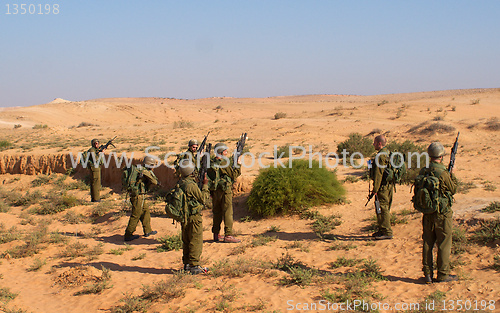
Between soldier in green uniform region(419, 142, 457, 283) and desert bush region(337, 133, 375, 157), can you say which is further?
desert bush region(337, 133, 375, 157)

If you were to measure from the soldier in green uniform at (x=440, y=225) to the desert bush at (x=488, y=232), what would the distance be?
4.66 feet

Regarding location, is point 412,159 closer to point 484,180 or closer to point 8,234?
point 484,180

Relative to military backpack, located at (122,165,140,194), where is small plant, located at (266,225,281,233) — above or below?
below

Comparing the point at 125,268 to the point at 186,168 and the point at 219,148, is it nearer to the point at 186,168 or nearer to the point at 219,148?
the point at 186,168

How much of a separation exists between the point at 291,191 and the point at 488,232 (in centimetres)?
401

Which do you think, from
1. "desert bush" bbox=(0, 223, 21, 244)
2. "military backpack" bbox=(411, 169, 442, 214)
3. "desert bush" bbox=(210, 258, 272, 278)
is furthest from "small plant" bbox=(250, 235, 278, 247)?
"desert bush" bbox=(0, 223, 21, 244)

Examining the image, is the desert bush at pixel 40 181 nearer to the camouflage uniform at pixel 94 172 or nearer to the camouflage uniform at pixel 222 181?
the camouflage uniform at pixel 94 172

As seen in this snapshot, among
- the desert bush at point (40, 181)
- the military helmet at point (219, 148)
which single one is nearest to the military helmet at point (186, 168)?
the military helmet at point (219, 148)

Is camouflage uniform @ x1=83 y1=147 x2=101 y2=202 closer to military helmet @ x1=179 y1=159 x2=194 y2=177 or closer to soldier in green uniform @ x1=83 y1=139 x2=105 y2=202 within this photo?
soldier in green uniform @ x1=83 y1=139 x2=105 y2=202

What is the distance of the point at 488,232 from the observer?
6008 millimetres

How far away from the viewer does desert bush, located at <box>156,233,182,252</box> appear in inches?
289

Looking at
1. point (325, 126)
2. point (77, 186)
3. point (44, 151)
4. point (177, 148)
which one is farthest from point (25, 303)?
point (325, 126)

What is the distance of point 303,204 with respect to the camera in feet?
29.1

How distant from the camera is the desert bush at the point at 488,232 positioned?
5896 mm
